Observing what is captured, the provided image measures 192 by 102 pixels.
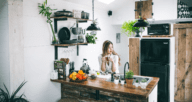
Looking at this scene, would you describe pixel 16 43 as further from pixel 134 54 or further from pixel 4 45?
pixel 134 54

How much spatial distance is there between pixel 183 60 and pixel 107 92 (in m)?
2.54

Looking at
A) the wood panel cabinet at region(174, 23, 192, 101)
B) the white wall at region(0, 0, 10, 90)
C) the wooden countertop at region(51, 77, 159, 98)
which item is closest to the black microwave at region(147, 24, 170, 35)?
the wood panel cabinet at region(174, 23, 192, 101)

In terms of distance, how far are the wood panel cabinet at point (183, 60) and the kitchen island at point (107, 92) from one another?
1.77 meters

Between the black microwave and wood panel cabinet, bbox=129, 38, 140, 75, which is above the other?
the black microwave

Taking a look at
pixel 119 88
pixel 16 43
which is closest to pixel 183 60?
pixel 119 88

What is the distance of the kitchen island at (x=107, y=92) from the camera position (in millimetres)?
2217

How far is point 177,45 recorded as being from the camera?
4012 millimetres

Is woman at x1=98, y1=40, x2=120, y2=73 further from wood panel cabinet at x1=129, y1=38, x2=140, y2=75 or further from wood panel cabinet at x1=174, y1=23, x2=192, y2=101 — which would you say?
wood panel cabinet at x1=174, y1=23, x2=192, y2=101

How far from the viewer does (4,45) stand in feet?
7.39

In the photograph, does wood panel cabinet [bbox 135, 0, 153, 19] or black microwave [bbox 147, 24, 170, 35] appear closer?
black microwave [bbox 147, 24, 170, 35]

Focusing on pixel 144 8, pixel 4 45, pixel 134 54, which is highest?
pixel 144 8

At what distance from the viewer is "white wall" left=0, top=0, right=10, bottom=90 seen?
2.21 metres

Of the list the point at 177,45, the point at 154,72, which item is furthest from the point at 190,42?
the point at 154,72

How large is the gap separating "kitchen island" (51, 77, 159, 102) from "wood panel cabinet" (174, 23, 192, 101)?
5.79ft
